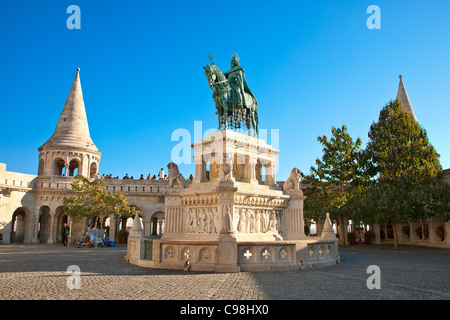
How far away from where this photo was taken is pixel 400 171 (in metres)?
24.8

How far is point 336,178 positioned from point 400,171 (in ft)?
15.8

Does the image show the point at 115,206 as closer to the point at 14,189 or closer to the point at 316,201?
the point at 14,189

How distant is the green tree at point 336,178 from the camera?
2623cm

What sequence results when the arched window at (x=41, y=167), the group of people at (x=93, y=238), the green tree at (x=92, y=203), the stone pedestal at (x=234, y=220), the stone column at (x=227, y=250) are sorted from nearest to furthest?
the stone column at (x=227, y=250) → the stone pedestal at (x=234, y=220) → the group of people at (x=93, y=238) → the green tree at (x=92, y=203) → the arched window at (x=41, y=167)

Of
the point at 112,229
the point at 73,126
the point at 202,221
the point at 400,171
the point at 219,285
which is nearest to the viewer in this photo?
the point at 219,285

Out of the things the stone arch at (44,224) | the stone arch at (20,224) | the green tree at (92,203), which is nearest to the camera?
the green tree at (92,203)

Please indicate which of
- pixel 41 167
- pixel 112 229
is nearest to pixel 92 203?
pixel 112 229

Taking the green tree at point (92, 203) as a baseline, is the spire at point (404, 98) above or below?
above

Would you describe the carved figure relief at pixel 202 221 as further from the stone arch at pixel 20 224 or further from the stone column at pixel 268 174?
the stone arch at pixel 20 224

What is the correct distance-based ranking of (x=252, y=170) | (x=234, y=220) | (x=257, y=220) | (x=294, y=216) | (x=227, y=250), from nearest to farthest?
(x=227, y=250)
(x=234, y=220)
(x=257, y=220)
(x=294, y=216)
(x=252, y=170)

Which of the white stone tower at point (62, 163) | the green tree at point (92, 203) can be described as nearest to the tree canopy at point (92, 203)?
the green tree at point (92, 203)

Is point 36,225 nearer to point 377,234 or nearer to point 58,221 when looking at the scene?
point 58,221

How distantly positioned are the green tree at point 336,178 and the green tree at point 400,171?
1.38 meters
